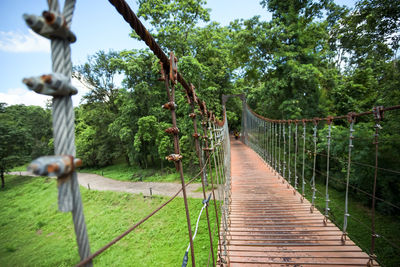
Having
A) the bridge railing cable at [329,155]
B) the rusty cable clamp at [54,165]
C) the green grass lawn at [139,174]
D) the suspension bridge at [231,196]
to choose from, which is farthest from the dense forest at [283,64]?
the rusty cable clamp at [54,165]

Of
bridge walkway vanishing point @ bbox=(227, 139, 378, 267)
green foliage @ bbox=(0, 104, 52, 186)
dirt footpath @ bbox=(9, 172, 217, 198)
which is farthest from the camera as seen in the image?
green foliage @ bbox=(0, 104, 52, 186)

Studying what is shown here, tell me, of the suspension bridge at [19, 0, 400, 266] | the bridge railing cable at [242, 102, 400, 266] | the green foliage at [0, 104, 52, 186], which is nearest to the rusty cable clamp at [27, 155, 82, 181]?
the suspension bridge at [19, 0, 400, 266]

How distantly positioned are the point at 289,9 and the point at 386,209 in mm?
7068

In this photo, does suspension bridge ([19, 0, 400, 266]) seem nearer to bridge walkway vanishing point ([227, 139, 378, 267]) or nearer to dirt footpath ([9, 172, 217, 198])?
bridge walkway vanishing point ([227, 139, 378, 267])

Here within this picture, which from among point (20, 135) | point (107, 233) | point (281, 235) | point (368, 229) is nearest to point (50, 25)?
point (281, 235)

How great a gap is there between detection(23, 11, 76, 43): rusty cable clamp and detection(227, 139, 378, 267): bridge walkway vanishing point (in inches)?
79.5

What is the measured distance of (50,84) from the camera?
33 centimetres

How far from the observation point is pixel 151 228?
5996 mm

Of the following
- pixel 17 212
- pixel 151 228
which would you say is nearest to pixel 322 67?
pixel 151 228

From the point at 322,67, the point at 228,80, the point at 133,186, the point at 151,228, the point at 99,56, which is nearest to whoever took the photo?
the point at 151,228

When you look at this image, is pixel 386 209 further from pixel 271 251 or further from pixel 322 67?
pixel 271 251

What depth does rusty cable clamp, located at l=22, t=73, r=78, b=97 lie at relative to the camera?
0.32 metres

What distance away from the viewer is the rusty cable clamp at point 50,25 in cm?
33

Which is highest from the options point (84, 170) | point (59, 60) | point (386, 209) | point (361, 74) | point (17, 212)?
point (361, 74)
